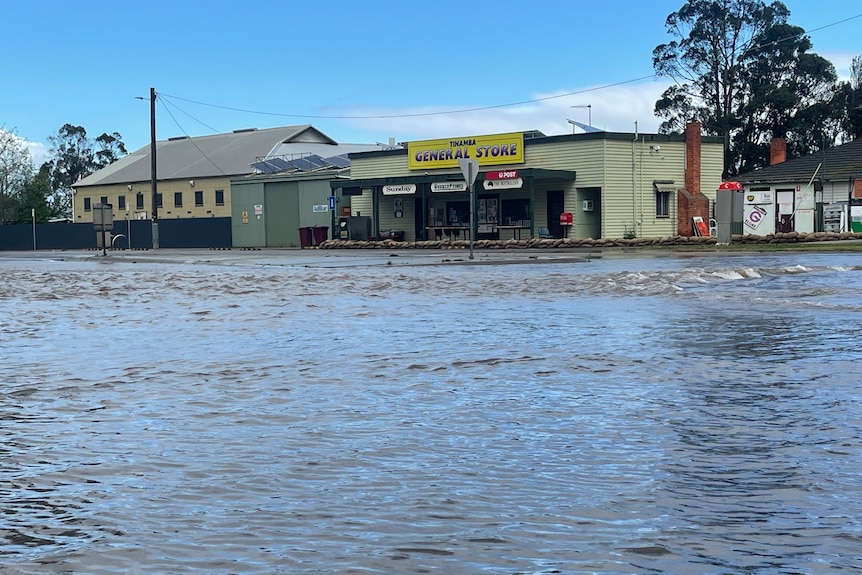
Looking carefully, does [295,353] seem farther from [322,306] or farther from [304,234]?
[304,234]

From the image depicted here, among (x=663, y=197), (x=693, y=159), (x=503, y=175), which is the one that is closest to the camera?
(x=503, y=175)

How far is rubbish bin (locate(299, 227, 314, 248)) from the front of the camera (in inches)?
2195

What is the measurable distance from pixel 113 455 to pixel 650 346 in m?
5.28

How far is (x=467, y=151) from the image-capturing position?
5222cm

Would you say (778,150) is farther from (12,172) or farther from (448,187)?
(12,172)

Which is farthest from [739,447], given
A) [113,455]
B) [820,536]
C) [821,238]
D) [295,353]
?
[821,238]

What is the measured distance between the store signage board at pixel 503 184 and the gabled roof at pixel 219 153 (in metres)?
24.3

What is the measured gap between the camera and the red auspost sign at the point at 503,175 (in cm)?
4684

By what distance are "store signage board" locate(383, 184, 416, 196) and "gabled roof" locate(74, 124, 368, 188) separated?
18043 mm

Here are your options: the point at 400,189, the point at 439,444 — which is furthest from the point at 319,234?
the point at 439,444

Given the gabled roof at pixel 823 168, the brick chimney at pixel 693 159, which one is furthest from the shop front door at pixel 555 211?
the gabled roof at pixel 823 168

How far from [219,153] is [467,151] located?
2853cm

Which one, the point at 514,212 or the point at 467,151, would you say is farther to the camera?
the point at 467,151

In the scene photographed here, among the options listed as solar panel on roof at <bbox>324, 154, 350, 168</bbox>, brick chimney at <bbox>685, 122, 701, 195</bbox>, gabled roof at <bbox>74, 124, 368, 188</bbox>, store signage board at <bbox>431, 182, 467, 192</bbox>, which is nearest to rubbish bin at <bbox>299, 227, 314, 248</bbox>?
store signage board at <bbox>431, 182, 467, 192</bbox>
